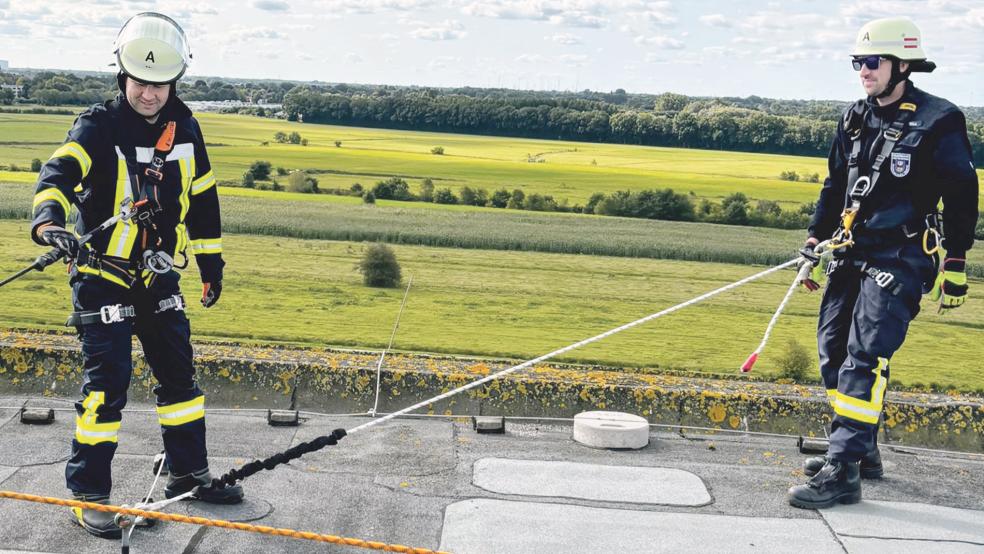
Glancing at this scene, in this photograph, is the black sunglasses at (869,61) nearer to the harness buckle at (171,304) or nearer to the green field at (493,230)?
the harness buckle at (171,304)

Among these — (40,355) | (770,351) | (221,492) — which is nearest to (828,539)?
(221,492)

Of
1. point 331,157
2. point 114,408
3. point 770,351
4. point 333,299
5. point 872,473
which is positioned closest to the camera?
point 114,408

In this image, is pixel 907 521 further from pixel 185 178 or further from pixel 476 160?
pixel 476 160

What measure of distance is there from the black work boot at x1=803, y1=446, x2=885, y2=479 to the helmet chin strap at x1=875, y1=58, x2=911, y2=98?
6.71 ft

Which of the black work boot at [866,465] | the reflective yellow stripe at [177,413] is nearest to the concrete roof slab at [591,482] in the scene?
the black work boot at [866,465]

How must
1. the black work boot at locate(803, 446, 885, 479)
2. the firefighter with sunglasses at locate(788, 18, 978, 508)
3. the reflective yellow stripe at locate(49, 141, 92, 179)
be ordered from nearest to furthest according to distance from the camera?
the reflective yellow stripe at locate(49, 141, 92, 179) → the firefighter with sunglasses at locate(788, 18, 978, 508) → the black work boot at locate(803, 446, 885, 479)

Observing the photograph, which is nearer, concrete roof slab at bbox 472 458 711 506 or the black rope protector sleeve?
the black rope protector sleeve

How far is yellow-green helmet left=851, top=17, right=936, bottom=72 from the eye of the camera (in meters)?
Result: 5.84

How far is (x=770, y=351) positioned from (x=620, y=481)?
1300cm

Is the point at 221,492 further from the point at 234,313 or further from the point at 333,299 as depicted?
the point at 333,299

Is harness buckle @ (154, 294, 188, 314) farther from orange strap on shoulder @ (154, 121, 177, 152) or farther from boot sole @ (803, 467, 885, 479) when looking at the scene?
boot sole @ (803, 467, 885, 479)

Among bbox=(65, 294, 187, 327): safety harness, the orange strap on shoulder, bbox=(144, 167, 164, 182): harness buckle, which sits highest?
the orange strap on shoulder

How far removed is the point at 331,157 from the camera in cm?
7812

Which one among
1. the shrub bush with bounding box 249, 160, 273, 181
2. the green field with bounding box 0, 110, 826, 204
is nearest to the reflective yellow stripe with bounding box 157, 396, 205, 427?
the green field with bounding box 0, 110, 826, 204
